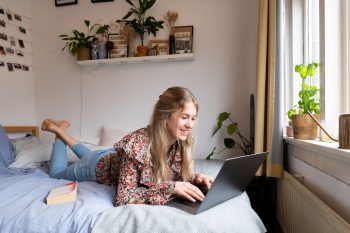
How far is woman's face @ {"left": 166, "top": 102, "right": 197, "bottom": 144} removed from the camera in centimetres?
114

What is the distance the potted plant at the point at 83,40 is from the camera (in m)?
2.71

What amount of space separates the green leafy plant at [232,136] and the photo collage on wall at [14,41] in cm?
216

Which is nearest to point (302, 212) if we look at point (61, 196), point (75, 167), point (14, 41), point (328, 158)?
point (328, 158)

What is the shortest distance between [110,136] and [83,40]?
1.02 metres

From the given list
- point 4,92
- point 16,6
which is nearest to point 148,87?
point 4,92

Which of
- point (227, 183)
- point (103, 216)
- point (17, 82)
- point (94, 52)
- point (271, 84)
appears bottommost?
point (103, 216)

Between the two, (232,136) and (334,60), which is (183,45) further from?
(334,60)

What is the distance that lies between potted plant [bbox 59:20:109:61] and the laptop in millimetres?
2144

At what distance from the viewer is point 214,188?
0.91 metres

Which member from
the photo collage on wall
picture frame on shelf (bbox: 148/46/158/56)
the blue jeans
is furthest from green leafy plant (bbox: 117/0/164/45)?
the blue jeans

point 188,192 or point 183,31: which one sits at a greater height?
point 183,31

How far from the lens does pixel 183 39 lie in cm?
256

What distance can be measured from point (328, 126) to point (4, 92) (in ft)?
9.06

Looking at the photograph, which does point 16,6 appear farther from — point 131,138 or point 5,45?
point 131,138
